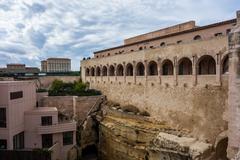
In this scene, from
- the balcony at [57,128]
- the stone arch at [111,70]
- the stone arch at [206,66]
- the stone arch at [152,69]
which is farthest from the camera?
the stone arch at [111,70]

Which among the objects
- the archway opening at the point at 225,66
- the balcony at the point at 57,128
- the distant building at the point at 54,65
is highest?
the distant building at the point at 54,65

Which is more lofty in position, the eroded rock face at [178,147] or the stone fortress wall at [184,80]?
the stone fortress wall at [184,80]

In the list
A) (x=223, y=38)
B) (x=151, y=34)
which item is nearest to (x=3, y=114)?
(x=223, y=38)

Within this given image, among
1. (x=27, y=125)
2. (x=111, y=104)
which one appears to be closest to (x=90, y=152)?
(x=111, y=104)

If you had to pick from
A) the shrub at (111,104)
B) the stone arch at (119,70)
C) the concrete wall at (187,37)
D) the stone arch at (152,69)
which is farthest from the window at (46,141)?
the concrete wall at (187,37)

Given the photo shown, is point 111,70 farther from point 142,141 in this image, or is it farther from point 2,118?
point 2,118

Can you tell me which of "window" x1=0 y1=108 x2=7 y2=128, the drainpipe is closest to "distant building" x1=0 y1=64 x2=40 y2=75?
"window" x1=0 y1=108 x2=7 y2=128

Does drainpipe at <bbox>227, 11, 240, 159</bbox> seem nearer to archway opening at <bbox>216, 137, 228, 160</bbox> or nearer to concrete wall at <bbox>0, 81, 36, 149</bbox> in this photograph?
archway opening at <bbox>216, 137, 228, 160</bbox>

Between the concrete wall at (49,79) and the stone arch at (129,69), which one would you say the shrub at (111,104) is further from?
the concrete wall at (49,79)

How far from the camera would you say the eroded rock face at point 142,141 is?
1958 cm

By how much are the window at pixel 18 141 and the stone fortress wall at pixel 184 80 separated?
13133mm

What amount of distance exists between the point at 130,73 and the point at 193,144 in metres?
15.8

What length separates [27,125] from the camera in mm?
25062

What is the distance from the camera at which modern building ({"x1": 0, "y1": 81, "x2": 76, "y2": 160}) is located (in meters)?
22.3
